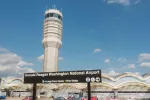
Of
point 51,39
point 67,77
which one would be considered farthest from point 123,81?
point 51,39

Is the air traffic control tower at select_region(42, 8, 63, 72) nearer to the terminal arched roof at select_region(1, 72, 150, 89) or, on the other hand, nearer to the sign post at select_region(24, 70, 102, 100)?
the terminal arched roof at select_region(1, 72, 150, 89)

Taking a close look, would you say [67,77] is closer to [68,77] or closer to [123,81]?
[68,77]

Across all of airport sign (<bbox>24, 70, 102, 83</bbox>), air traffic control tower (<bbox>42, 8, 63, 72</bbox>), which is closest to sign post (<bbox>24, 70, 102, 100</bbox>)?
airport sign (<bbox>24, 70, 102, 83</bbox>)

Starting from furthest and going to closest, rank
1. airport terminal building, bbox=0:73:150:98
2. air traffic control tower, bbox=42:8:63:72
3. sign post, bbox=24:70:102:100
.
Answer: air traffic control tower, bbox=42:8:63:72, airport terminal building, bbox=0:73:150:98, sign post, bbox=24:70:102:100

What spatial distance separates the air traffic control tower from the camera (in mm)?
118375

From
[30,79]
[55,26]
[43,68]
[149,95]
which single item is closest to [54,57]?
[43,68]

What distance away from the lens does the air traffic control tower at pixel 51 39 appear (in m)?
118

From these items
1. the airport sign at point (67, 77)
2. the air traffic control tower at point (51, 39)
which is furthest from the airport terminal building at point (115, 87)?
the airport sign at point (67, 77)

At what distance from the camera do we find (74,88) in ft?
270

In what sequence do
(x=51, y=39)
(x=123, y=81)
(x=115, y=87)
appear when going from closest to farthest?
(x=115, y=87) → (x=123, y=81) → (x=51, y=39)

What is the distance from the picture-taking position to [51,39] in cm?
11856

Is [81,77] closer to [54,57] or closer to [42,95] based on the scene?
[42,95]

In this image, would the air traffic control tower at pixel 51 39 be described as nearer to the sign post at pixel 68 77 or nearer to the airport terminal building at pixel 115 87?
the airport terminal building at pixel 115 87

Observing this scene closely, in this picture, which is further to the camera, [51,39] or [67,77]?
[51,39]
